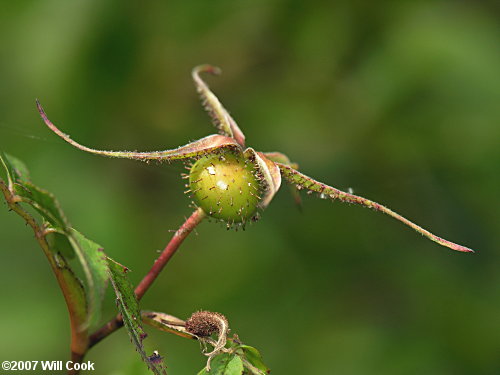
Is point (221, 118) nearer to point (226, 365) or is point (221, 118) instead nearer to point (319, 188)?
point (319, 188)

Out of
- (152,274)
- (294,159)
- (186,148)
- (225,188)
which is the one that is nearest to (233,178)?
(225,188)

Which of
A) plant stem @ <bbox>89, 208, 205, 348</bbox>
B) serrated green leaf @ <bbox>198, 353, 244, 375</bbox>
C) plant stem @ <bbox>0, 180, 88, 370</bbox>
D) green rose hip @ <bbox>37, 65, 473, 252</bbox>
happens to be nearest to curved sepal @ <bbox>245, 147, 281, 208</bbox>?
green rose hip @ <bbox>37, 65, 473, 252</bbox>

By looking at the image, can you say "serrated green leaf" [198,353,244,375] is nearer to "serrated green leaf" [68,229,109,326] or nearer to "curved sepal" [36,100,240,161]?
"serrated green leaf" [68,229,109,326]

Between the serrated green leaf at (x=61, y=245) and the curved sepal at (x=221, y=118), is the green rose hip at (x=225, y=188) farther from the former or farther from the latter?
the serrated green leaf at (x=61, y=245)

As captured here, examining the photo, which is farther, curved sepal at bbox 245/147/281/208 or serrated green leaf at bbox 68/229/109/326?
curved sepal at bbox 245/147/281/208

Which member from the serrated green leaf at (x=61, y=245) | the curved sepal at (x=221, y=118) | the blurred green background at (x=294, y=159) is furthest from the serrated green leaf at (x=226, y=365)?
the blurred green background at (x=294, y=159)

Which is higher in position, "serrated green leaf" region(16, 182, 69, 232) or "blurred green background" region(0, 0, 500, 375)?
"serrated green leaf" region(16, 182, 69, 232)
